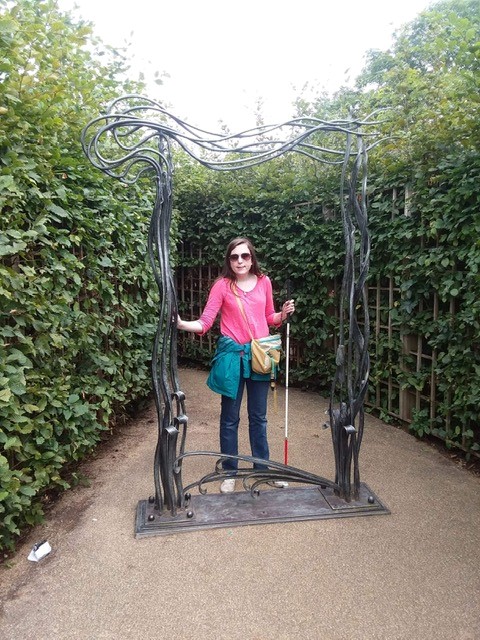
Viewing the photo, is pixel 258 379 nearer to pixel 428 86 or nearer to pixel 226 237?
pixel 428 86

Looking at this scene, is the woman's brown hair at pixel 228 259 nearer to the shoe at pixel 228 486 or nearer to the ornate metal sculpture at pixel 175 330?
the ornate metal sculpture at pixel 175 330

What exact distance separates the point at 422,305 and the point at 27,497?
9.56 feet

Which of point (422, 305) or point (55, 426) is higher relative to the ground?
point (422, 305)

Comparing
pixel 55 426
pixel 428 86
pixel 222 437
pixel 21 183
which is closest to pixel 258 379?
pixel 222 437

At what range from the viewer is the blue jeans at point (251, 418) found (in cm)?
268

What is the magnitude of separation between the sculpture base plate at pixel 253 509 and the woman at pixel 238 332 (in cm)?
18

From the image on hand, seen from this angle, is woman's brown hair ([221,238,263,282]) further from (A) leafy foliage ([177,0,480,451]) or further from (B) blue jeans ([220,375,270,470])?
(A) leafy foliage ([177,0,480,451])

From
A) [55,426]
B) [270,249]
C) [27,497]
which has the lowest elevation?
[27,497]

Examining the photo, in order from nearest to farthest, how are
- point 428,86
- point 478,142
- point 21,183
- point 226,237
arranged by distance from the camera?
point 21,183, point 478,142, point 428,86, point 226,237

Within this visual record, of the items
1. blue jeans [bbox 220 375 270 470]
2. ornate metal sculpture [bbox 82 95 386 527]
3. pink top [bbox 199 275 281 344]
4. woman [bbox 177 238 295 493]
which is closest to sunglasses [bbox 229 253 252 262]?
woman [bbox 177 238 295 493]

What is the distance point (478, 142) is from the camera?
263 cm

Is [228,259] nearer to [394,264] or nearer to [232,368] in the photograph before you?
[232,368]

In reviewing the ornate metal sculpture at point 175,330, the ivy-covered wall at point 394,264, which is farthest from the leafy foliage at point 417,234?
the ornate metal sculpture at point 175,330

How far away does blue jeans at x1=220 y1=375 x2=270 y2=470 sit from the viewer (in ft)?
8.79
